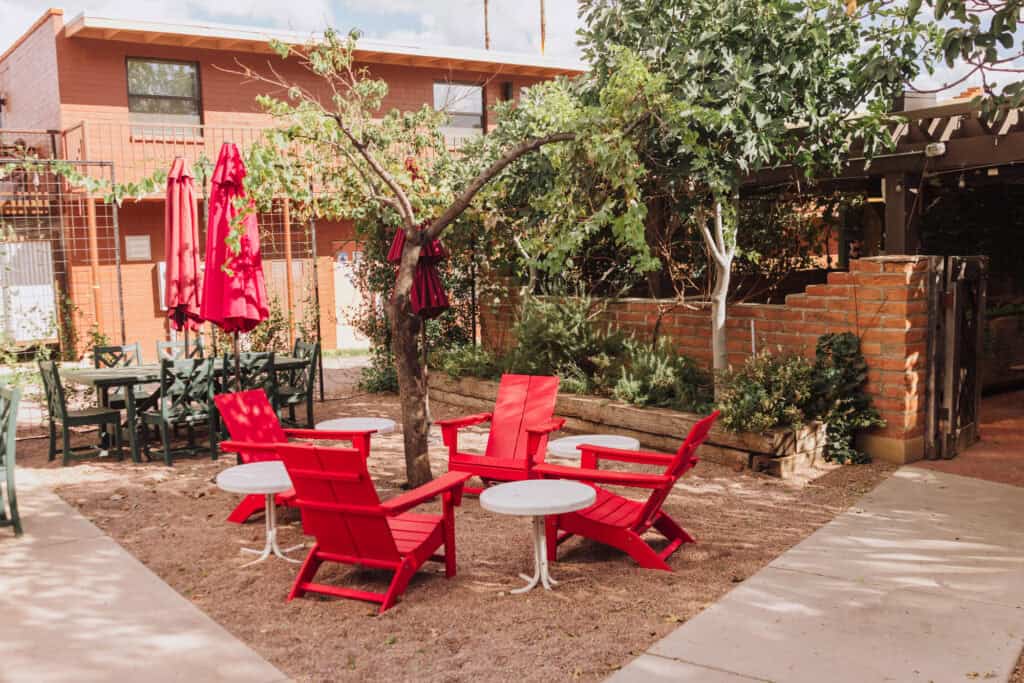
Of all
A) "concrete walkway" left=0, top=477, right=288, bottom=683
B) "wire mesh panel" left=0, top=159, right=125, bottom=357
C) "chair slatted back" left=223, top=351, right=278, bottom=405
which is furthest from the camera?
"wire mesh panel" left=0, top=159, right=125, bottom=357

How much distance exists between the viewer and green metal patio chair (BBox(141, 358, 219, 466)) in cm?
830

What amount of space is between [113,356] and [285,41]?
8.35 metres

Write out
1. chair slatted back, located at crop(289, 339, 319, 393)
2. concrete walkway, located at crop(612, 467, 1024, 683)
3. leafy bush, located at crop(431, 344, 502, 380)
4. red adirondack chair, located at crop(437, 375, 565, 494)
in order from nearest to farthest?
1. concrete walkway, located at crop(612, 467, 1024, 683)
2. red adirondack chair, located at crop(437, 375, 565, 494)
3. chair slatted back, located at crop(289, 339, 319, 393)
4. leafy bush, located at crop(431, 344, 502, 380)

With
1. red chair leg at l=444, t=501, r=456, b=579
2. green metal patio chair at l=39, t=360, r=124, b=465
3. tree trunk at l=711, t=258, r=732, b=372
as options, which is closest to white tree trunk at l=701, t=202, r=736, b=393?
tree trunk at l=711, t=258, r=732, b=372

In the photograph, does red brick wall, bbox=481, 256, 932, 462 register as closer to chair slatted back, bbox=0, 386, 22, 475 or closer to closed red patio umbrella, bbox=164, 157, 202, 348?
closed red patio umbrella, bbox=164, 157, 202, 348

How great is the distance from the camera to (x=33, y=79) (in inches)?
727

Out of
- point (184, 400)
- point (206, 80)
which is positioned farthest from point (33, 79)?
point (184, 400)

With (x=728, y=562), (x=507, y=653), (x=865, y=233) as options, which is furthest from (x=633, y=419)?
(x=865, y=233)

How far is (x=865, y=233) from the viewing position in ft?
49.2

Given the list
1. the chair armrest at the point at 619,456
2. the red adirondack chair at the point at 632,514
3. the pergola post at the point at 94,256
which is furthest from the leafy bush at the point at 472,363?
the pergola post at the point at 94,256

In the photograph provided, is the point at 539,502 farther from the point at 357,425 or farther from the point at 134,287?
the point at 134,287

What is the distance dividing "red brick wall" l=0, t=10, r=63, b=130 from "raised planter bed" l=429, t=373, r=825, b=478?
1328 centimetres

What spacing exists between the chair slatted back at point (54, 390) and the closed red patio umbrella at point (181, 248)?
1194 mm

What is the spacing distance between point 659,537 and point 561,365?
4.27 m
